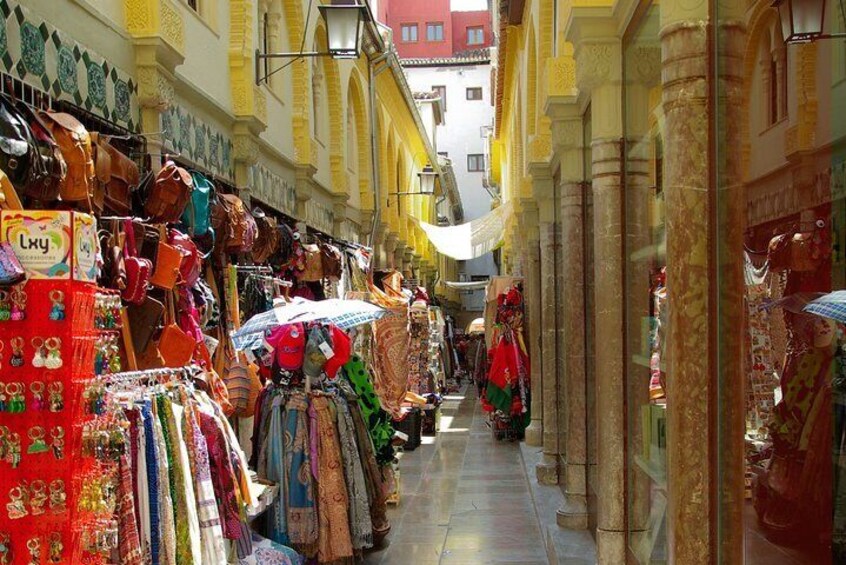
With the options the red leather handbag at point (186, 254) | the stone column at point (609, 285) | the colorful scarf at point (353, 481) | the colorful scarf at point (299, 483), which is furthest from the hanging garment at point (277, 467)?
the stone column at point (609, 285)

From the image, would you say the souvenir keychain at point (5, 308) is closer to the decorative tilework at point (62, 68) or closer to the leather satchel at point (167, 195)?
the decorative tilework at point (62, 68)

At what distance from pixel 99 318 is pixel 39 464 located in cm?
64

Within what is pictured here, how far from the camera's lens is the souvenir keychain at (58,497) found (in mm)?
3623

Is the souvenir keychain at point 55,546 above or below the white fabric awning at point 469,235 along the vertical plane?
below

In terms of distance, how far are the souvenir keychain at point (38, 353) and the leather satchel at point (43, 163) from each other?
1109 millimetres

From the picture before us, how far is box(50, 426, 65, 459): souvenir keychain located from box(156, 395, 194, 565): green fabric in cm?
109

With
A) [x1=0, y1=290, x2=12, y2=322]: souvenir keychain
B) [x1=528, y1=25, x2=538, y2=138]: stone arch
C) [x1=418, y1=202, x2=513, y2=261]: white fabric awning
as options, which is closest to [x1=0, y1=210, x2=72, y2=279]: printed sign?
[x1=0, y1=290, x2=12, y2=322]: souvenir keychain

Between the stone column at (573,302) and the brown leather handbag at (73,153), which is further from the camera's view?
the stone column at (573,302)

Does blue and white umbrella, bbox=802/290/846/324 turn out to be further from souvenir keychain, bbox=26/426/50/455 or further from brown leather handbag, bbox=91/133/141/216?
brown leather handbag, bbox=91/133/141/216

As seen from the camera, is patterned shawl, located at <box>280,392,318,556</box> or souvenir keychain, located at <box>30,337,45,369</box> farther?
patterned shawl, located at <box>280,392,318,556</box>

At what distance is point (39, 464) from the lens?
3.64 metres

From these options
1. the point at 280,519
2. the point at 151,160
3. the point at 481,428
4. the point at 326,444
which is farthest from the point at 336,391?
the point at 481,428

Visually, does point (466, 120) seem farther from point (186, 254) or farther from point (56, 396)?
point (56, 396)

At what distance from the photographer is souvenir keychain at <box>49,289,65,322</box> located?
3680 millimetres
